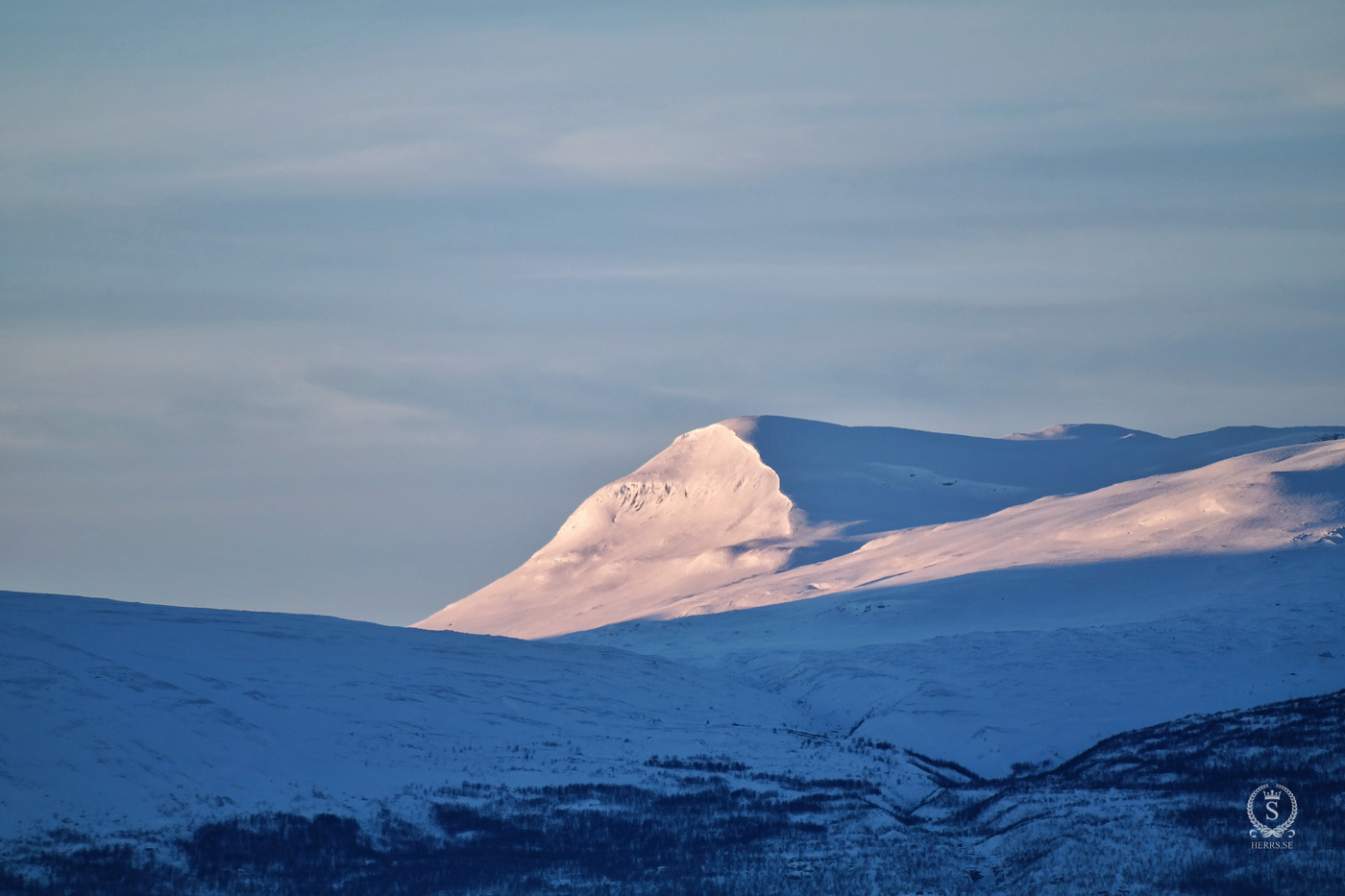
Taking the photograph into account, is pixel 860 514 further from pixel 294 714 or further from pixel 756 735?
pixel 294 714

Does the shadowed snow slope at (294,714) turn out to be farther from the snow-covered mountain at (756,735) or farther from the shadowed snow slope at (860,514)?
the shadowed snow slope at (860,514)

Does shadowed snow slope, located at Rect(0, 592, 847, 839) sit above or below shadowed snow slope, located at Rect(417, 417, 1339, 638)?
below

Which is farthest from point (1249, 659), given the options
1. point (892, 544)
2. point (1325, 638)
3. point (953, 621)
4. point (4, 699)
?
point (892, 544)

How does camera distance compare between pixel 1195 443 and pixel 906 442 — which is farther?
pixel 906 442

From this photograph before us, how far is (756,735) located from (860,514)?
78.1m

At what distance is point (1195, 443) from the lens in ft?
434

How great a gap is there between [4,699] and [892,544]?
73862mm

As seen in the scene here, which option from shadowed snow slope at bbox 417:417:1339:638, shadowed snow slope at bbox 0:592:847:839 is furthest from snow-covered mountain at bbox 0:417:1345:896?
shadowed snow slope at bbox 417:417:1339:638

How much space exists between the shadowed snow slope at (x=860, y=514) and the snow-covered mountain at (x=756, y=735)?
89 cm

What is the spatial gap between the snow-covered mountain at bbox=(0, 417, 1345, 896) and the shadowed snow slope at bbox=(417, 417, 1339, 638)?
0.89 m

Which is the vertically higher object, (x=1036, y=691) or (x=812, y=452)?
(x=812, y=452)

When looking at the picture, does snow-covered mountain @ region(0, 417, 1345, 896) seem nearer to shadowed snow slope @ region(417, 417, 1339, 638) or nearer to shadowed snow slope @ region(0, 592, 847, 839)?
shadowed snow slope @ region(0, 592, 847, 839)

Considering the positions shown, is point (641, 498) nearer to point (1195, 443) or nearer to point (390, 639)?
point (1195, 443)

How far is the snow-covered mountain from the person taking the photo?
30172mm
